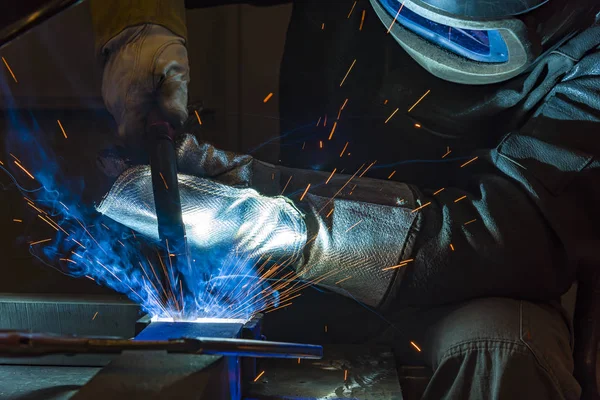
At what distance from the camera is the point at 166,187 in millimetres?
1269

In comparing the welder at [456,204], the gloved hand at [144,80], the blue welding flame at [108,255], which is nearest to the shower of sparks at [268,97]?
the welder at [456,204]

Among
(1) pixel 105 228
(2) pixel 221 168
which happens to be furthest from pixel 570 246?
(1) pixel 105 228

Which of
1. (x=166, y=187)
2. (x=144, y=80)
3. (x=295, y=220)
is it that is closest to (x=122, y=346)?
(x=166, y=187)

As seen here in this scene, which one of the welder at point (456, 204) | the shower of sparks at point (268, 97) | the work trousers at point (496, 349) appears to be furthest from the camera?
the shower of sparks at point (268, 97)

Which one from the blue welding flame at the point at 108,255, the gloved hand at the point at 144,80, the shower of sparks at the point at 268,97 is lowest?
the blue welding flame at the point at 108,255

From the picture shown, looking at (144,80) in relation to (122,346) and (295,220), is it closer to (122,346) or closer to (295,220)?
(295,220)

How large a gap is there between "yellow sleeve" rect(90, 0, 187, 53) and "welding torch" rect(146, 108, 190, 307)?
0.48 m

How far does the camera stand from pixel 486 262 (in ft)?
4.66

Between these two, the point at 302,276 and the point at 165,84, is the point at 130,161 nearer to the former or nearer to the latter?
the point at 165,84

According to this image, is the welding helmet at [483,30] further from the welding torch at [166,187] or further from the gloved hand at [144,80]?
the welding torch at [166,187]

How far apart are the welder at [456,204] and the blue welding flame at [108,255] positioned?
0.15 m

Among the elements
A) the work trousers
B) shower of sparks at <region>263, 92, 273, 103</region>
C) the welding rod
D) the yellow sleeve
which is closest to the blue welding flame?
the welding rod

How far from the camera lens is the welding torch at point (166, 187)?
127cm

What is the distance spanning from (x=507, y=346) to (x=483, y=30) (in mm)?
1010
